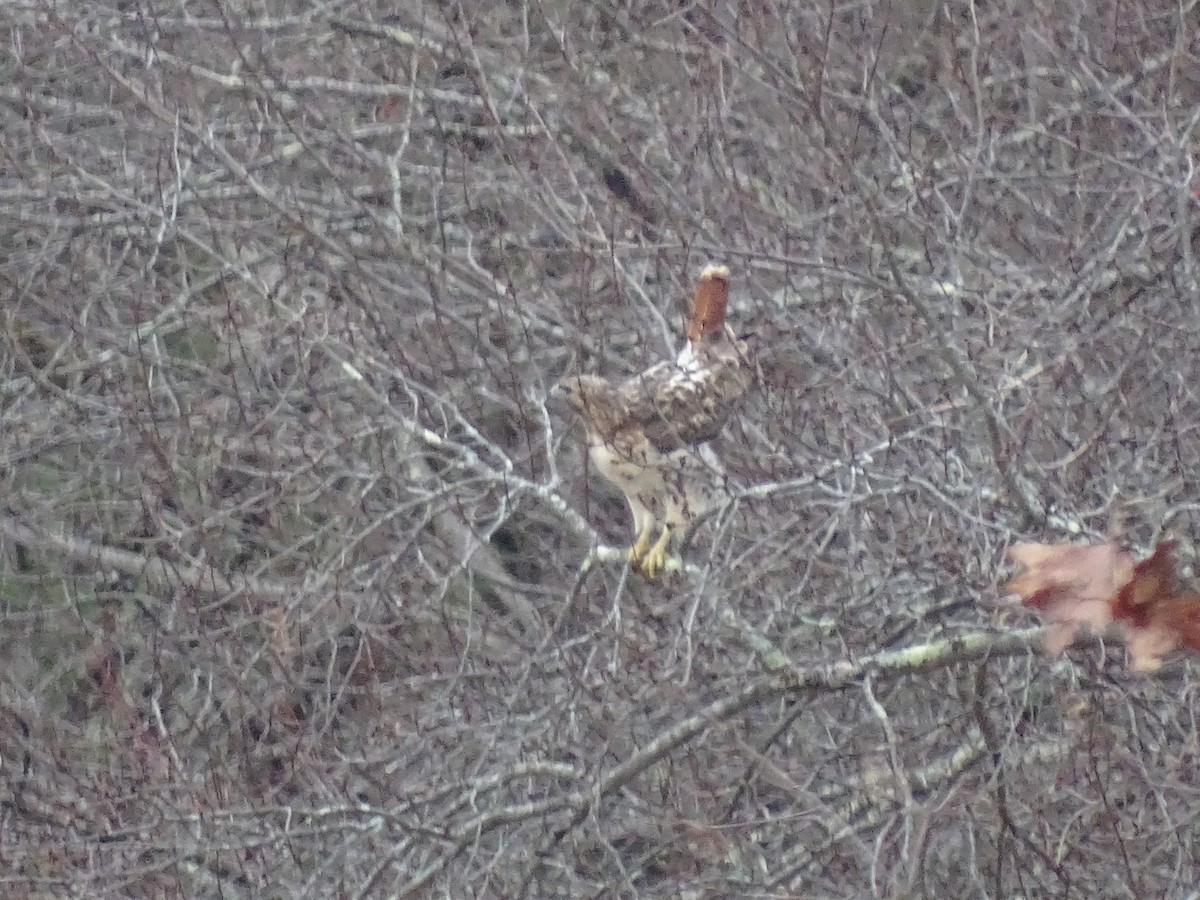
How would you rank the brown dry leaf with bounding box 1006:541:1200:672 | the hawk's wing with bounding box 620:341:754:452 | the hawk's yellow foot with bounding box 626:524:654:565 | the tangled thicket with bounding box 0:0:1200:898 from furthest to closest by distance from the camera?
the hawk's yellow foot with bounding box 626:524:654:565, the hawk's wing with bounding box 620:341:754:452, the tangled thicket with bounding box 0:0:1200:898, the brown dry leaf with bounding box 1006:541:1200:672

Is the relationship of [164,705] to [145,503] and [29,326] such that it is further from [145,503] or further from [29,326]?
[29,326]

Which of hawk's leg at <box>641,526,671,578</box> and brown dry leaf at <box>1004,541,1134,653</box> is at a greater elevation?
brown dry leaf at <box>1004,541,1134,653</box>

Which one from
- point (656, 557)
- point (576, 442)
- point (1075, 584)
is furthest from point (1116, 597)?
point (576, 442)

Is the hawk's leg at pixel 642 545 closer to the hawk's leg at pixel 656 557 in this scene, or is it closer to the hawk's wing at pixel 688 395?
the hawk's leg at pixel 656 557

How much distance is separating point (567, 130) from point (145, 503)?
2085mm

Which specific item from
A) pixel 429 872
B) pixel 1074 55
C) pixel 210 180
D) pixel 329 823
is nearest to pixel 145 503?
pixel 210 180

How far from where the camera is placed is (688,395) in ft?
16.6

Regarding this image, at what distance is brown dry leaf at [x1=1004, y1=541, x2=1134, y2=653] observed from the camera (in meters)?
3.31

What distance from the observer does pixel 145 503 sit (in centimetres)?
673

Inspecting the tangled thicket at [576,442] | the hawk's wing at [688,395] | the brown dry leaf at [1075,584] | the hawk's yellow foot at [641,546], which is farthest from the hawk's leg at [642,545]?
the brown dry leaf at [1075,584]

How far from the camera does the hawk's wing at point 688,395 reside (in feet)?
16.6

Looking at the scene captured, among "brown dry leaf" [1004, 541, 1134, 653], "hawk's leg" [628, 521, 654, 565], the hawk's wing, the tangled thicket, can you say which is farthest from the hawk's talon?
"brown dry leaf" [1004, 541, 1134, 653]

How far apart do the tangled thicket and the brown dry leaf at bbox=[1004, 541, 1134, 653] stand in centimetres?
54

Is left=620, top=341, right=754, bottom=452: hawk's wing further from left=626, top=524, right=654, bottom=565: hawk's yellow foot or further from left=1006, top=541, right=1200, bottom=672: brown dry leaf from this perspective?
left=1006, top=541, right=1200, bottom=672: brown dry leaf
